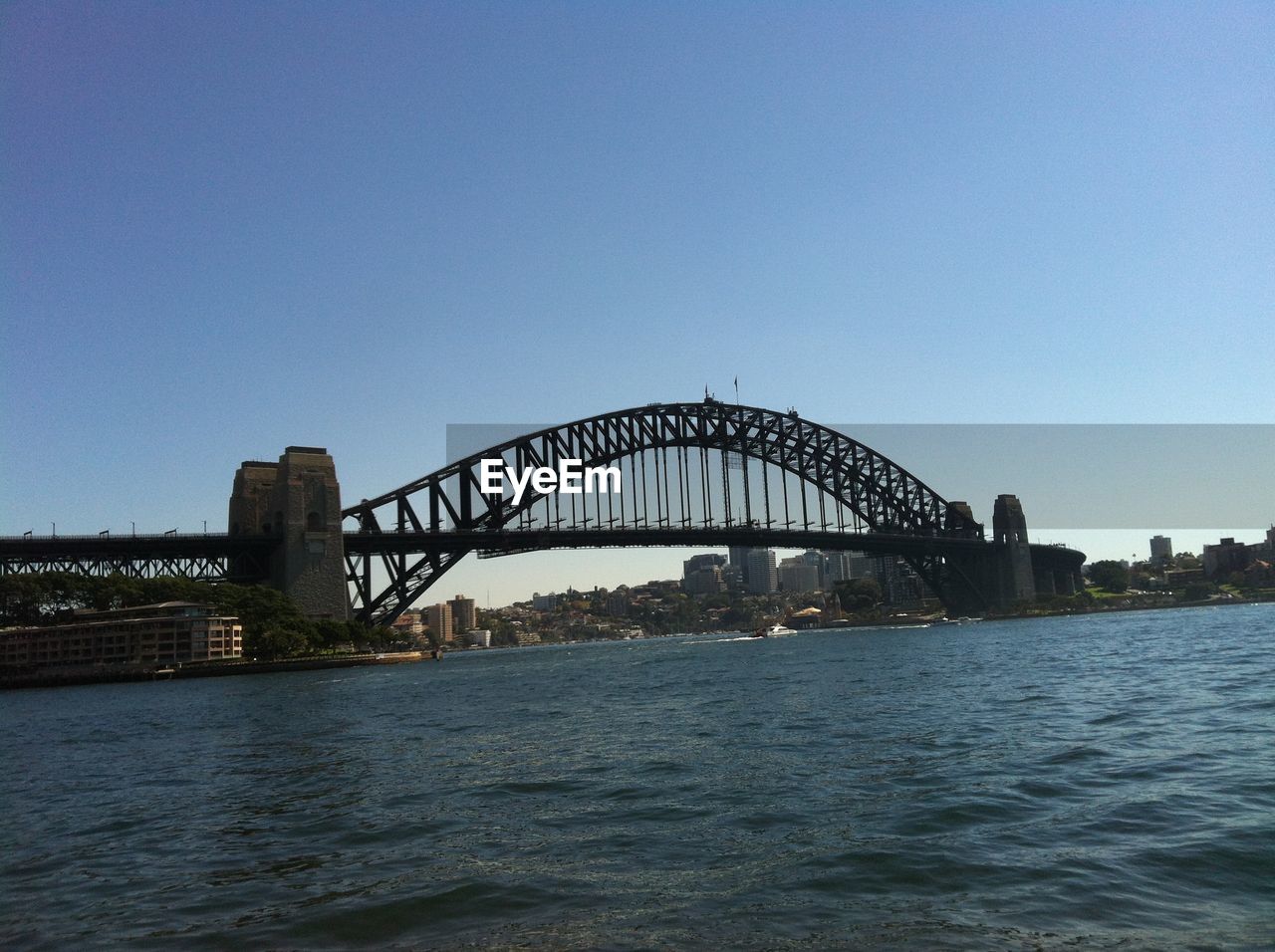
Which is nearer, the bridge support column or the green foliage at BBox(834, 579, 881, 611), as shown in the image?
the bridge support column

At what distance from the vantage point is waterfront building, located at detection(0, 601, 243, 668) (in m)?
63.2

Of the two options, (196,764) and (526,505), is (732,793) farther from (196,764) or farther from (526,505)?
(526,505)

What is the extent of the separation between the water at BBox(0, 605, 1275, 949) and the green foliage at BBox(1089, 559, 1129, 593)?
138374 millimetres

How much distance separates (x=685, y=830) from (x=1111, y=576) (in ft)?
519

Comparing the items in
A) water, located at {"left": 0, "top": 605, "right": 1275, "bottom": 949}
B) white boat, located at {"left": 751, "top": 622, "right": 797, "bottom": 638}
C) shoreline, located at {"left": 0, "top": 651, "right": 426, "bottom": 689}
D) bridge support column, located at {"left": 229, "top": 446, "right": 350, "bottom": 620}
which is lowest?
white boat, located at {"left": 751, "top": 622, "right": 797, "bottom": 638}

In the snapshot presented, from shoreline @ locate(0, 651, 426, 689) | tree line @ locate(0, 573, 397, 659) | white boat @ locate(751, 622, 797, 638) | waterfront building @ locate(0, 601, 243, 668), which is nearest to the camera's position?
shoreline @ locate(0, 651, 426, 689)

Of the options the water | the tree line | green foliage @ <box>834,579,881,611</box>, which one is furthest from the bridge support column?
green foliage @ <box>834,579,881,611</box>

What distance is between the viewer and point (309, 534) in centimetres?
7119

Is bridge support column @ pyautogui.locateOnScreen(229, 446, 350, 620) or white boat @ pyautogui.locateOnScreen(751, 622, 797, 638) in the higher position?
bridge support column @ pyautogui.locateOnScreen(229, 446, 350, 620)

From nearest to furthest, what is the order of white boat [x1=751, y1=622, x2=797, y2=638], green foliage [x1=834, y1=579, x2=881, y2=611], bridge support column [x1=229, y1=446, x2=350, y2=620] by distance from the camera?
bridge support column [x1=229, y1=446, x2=350, y2=620], white boat [x1=751, y1=622, x2=797, y2=638], green foliage [x1=834, y1=579, x2=881, y2=611]

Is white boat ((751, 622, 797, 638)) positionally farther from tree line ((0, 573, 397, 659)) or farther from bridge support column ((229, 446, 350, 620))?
tree line ((0, 573, 397, 659))

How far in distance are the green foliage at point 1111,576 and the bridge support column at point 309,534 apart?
12048 cm

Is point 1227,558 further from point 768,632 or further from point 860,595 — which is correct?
point 768,632

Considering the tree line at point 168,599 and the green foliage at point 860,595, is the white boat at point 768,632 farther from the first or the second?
the tree line at point 168,599
